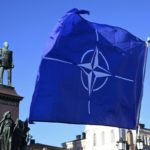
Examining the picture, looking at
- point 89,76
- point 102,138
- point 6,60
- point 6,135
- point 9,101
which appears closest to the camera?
point 89,76

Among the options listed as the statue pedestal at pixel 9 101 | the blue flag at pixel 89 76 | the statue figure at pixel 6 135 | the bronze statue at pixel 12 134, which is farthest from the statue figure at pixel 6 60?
the blue flag at pixel 89 76

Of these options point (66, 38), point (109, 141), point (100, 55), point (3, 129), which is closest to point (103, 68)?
point (100, 55)

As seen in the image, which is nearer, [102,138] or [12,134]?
[12,134]

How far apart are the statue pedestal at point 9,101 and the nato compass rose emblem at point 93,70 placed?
6773mm

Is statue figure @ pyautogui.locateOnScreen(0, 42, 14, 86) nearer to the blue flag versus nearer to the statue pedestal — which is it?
the statue pedestal

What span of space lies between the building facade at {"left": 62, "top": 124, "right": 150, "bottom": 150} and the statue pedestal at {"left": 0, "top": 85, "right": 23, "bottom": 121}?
5713 cm

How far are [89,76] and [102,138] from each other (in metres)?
70.1

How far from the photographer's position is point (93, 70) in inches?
697

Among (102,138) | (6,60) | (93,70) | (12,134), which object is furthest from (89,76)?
(102,138)

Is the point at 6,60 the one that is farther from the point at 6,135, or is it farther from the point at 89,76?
the point at 89,76

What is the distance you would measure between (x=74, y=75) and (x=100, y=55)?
4.84 feet

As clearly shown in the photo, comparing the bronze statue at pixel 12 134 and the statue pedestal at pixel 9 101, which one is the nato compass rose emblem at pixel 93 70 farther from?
the statue pedestal at pixel 9 101

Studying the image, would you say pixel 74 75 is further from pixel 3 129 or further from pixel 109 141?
pixel 109 141

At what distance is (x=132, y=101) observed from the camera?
59.3 ft
